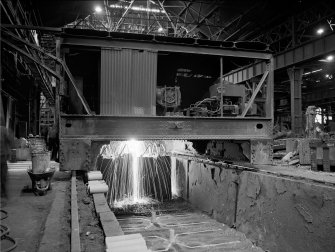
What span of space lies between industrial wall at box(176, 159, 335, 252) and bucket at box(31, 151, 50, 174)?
12.0 ft

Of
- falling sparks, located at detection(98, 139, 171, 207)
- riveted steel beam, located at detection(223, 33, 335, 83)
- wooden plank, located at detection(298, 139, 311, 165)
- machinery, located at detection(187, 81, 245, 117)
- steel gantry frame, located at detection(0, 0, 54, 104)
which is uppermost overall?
riveted steel beam, located at detection(223, 33, 335, 83)

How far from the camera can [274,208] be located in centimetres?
488

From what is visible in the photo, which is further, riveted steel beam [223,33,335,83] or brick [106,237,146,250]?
riveted steel beam [223,33,335,83]

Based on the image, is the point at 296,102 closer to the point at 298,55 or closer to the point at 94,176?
the point at 298,55

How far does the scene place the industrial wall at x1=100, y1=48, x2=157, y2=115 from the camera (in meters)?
6.33

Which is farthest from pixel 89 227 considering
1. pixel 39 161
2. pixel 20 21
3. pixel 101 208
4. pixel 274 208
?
pixel 20 21

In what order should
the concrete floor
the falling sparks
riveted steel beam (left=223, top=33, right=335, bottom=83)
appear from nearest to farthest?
the concrete floor
the falling sparks
riveted steel beam (left=223, top=33, right=335, bottom=83)

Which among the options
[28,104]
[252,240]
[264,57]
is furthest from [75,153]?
[28,104]

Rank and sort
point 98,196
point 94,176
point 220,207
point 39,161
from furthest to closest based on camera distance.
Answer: point 220,207 → point 94,176 → point 98,196 → point 39,161

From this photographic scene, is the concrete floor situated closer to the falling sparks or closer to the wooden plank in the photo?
the falling sparks

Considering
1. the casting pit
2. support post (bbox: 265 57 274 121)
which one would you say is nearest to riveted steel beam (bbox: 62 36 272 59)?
support post (bbox: 265 57 274 121)

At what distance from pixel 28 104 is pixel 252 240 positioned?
14194 mm

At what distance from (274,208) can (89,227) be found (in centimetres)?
317

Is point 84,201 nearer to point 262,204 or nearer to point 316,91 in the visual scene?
point 262,204
